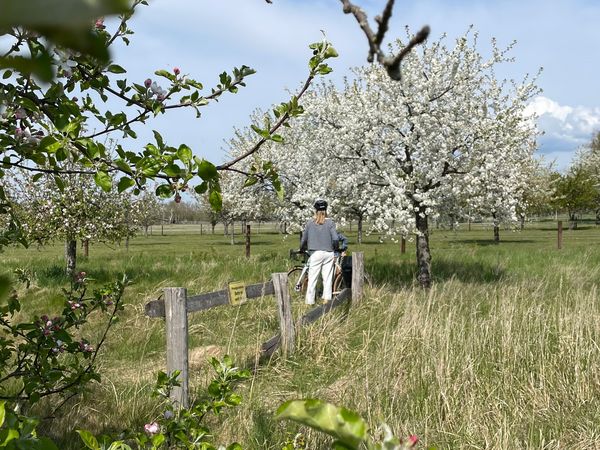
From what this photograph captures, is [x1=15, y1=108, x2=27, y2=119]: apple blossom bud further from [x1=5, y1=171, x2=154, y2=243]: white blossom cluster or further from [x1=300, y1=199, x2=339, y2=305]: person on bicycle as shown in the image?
[x1=5, y1=171, x2=154, y2=243]: white blossom cluster

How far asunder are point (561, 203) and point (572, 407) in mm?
41896

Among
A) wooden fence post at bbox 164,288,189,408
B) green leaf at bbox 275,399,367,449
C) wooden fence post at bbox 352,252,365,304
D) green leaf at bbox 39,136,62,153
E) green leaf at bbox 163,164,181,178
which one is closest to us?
green leaf at bbox 275,399,367,449

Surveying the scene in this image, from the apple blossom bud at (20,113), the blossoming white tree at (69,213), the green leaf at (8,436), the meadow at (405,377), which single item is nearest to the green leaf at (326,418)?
the green leaf at (8,436)

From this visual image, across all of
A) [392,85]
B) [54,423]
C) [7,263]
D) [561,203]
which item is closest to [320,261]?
[392,85]

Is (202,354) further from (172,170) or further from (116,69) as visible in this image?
(172,170)

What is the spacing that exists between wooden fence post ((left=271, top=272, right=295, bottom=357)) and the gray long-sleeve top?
285cm

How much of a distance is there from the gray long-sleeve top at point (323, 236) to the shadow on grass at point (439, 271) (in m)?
2.40

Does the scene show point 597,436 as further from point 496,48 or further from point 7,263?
point 7,263

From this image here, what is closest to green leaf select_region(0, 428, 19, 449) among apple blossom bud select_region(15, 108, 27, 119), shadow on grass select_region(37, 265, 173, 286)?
apple blossom bud select_region(15, 108, 27, 119)

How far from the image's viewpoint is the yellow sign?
5.56 meters

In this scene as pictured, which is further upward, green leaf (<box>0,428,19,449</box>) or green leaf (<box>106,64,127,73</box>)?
green leaf (<box>106,64,127,73</box>)

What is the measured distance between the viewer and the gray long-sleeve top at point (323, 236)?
918 cm

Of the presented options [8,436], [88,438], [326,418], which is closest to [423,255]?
[88,438]

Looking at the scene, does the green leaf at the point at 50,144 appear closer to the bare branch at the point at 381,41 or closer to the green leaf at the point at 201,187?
the green leaf at the point at 201,187
